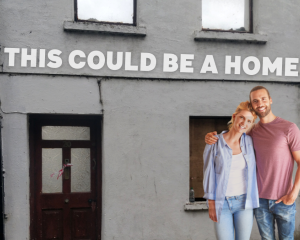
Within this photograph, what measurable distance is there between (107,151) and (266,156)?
98.7 inches

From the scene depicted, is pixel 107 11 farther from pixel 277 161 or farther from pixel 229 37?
pixel 277 161

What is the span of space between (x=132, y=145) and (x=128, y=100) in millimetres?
731

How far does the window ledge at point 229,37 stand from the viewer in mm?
5098

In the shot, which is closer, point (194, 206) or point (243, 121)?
point (243, 121)

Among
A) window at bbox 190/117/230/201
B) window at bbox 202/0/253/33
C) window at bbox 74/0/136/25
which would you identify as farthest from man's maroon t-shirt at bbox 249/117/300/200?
window at bbox 74/0/136/25

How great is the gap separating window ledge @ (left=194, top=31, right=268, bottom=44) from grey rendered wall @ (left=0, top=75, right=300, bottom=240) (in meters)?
0.77

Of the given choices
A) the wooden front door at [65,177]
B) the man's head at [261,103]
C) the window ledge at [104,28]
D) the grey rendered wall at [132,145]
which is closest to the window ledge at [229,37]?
the grey rendered wall at [132,145]

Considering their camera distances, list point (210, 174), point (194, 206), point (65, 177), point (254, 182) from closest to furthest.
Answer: point (254, 182)
point (210, 174)
point (194, 206)
point (65, 177)

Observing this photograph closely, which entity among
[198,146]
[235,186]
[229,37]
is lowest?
[235,186]

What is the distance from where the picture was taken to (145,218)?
493cm

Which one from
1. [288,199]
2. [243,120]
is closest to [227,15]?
[243,120]

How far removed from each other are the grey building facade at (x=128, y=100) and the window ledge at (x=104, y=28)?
0.05ft

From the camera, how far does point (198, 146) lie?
17.4 ft

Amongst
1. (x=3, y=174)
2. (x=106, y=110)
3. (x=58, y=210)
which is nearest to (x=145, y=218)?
(x=58, y=210)
